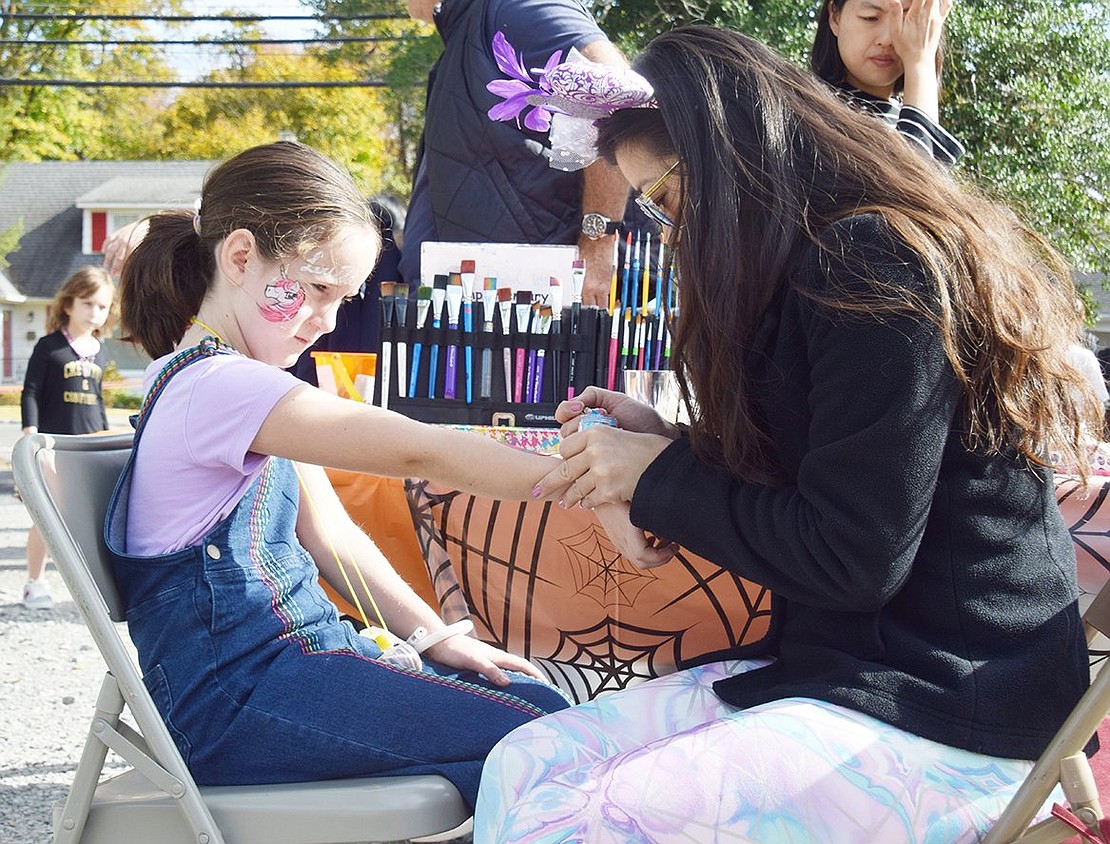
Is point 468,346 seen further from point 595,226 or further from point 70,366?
point 70,366

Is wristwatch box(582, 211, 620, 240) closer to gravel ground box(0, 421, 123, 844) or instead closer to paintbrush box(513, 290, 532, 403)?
paintbrush box(513, 290, 532, 403)

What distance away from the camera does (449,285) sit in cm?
219

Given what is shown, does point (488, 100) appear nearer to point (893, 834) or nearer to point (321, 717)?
point (321, 717)

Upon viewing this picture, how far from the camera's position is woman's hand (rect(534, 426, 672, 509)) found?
4.96 ft

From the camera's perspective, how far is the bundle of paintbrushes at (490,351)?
2170 millimetres

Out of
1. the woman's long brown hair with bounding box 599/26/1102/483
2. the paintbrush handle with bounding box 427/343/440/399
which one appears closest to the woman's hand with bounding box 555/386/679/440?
the woman's long brown hair with bounding box 599/26/1102/483

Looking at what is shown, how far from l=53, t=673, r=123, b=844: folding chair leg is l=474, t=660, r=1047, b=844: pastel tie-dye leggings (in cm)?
52

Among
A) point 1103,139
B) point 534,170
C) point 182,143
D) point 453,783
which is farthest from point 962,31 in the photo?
point 182,143

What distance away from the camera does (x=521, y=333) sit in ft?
7.13

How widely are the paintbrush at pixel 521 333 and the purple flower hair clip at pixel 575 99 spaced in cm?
36

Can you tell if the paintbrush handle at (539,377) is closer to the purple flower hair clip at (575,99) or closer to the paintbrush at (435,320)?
the paintbrush at (435,320)

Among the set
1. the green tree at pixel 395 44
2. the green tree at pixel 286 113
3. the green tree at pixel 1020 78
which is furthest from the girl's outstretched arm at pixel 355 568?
the green tree at pixel 286 113

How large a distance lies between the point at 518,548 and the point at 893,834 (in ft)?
2.93

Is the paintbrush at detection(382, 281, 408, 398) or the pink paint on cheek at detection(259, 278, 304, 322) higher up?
the pink paint on cheek at detection(259, 278, 304, 322)
